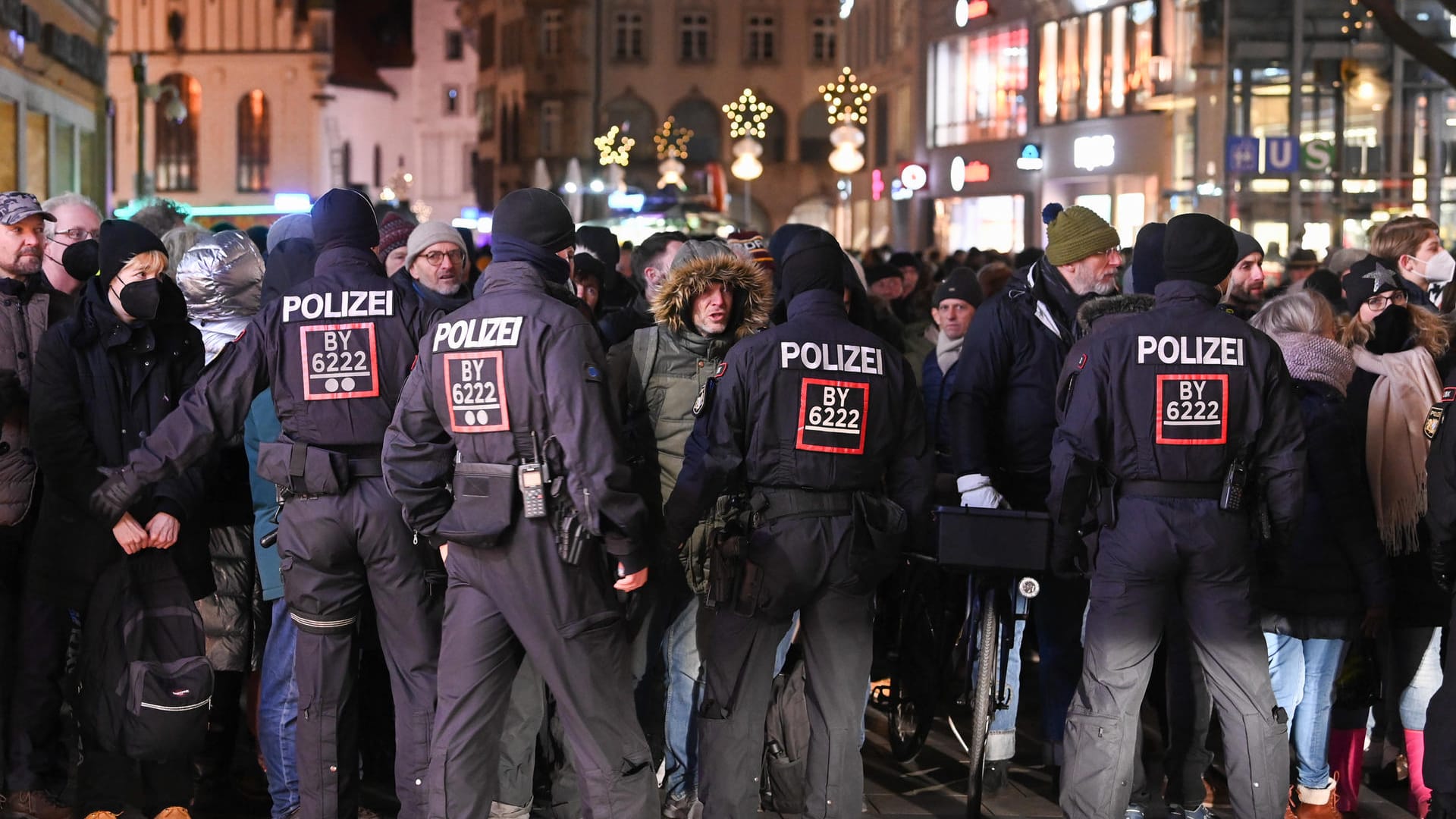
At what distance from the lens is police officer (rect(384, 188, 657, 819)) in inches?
215

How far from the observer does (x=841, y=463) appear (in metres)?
5.96

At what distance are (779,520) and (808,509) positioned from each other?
0.34ft

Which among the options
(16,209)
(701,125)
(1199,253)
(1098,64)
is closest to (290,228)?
(16,209)

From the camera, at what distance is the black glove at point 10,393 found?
21.9ft

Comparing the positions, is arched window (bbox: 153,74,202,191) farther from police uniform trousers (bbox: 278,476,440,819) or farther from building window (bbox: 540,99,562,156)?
police uniform trousers (bbox: 278,476,440,819)

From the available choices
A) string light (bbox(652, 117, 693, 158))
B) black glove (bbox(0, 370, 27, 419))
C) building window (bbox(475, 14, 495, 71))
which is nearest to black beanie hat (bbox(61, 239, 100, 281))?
black glove (bbox(0, 370, 27, 419))

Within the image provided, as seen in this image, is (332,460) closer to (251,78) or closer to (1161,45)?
(1161,45)

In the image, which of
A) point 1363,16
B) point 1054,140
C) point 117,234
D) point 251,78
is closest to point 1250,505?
point 117,234

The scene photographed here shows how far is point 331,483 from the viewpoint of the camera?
596cm

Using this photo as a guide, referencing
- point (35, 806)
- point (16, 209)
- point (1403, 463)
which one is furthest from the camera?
point (1403, 463)

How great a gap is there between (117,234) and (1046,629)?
379 centimetres

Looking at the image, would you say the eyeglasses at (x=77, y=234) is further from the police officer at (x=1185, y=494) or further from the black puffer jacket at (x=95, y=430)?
the police officer at (x=1185, y=494)

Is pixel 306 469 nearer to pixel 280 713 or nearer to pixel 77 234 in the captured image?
pixel 280 713

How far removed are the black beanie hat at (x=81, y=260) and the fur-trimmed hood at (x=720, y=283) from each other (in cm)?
235
